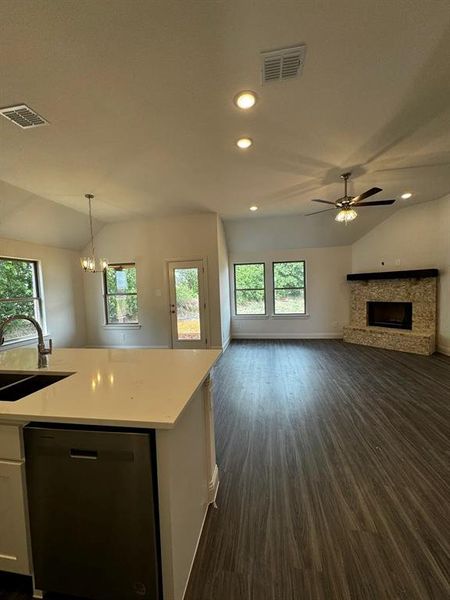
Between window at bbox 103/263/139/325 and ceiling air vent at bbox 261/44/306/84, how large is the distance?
15.8 feet

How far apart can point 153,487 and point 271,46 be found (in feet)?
8.27

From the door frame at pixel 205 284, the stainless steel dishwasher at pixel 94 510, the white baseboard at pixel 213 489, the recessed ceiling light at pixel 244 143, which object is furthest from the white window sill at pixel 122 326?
the stainless steel dishwasher at pixel 94 510

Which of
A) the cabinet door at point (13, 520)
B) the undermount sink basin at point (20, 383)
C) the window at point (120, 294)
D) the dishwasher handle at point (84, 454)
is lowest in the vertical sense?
the cabinet door at point (13, 520)

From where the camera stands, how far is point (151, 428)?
1.03 meters

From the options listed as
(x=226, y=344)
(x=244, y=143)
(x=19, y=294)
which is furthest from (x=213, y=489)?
(x=19, y=294)

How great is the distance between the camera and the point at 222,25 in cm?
154

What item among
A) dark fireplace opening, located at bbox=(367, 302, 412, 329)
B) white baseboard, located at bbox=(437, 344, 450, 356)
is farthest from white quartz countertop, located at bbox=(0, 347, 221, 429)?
dark fireplace opening, located at bbox=(367, 302, 412, 329)

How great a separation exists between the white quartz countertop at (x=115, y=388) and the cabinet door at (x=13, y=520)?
11.1 inches

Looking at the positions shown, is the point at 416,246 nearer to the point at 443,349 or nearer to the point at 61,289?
the point at 443,349

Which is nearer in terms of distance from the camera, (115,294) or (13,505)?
(13,505)

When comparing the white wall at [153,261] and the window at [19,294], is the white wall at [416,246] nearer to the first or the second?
the white wall at [153,261]

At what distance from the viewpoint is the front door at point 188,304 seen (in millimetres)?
5617

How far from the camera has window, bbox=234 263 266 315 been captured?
7.01 meters

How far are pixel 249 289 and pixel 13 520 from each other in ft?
20.4
